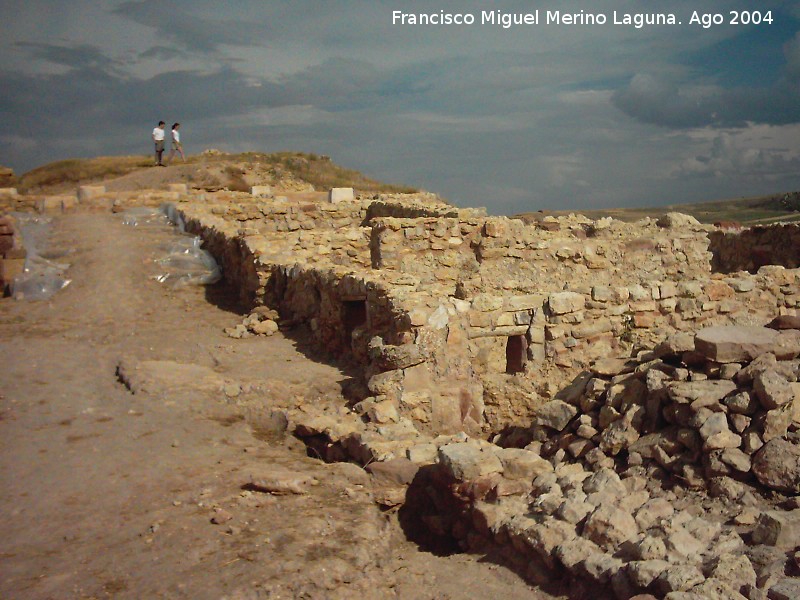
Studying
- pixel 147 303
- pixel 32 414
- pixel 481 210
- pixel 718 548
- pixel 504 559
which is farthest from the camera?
pixel 481 210

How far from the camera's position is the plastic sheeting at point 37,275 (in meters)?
9.86

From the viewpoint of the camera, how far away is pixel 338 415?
232 inches

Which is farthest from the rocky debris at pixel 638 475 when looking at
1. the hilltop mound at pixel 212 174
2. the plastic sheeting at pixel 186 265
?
the hilltop mound at pixel 212 174

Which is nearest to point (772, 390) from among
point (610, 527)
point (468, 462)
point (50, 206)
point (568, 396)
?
point (610, 527)

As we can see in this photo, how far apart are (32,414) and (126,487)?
1757 millimetres

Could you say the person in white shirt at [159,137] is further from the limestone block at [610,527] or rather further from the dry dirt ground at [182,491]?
the limestone block at [610,527]

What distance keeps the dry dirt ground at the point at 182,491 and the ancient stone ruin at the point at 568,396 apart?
0.41m

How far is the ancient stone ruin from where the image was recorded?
11.6 feet

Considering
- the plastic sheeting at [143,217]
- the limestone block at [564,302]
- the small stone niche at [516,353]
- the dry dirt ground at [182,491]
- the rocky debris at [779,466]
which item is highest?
the plastic sheeting at [143,217]

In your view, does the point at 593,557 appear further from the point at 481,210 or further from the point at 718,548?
the point at 481,210

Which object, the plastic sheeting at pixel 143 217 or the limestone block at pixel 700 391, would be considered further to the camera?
the plastic sheeting at pixel 143 217

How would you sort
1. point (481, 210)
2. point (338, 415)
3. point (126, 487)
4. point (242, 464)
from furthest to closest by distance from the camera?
point (481, 210) < point (338, 415) < point (242, 464) < point (126, 487)

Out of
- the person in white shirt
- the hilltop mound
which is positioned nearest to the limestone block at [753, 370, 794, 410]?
the hilltop mound

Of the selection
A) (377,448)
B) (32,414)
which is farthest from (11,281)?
(377,448)
